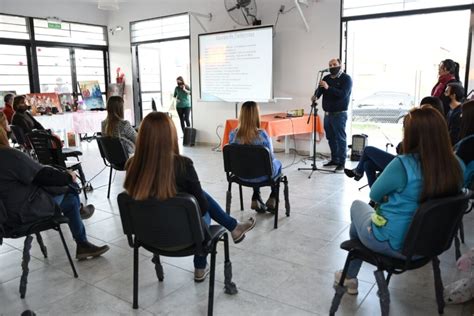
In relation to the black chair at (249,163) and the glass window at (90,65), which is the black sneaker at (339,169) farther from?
the glass window at (90,65)

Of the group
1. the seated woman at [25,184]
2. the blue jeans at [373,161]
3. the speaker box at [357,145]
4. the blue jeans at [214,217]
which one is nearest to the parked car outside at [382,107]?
the speaker box at [357,145]

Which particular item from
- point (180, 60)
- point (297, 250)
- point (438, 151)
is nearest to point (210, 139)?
point (180, 60)

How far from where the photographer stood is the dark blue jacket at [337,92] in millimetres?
5488

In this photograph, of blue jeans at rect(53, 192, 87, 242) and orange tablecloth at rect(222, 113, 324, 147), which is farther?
orange tablecloth at rect(222, 113, 324, 147)

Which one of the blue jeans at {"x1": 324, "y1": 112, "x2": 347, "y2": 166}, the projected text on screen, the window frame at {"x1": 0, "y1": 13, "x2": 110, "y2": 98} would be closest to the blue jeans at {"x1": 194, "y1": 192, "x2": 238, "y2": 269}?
the blue jeans at {"x1": 324, "y1": 112, "x2": 347, "y2": 166}

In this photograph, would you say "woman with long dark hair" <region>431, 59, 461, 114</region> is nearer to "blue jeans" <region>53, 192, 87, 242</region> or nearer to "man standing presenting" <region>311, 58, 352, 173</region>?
"man standing presenting" <region>311, 58, 352, 173</region>

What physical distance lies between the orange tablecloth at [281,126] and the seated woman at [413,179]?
12.9 feet

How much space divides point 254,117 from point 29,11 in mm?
7094

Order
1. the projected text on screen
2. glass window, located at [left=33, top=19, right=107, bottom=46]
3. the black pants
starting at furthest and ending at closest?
glass window, located at [left=33, top=19, right=107, bottom=46] < the black pants < the projected text on screen

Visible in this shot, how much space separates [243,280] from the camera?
2525 millimetres

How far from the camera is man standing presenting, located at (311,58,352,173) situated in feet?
18.0

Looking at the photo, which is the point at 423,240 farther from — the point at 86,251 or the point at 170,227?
the point at 86,251

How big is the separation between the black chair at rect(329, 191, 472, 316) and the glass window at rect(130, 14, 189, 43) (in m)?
7.21

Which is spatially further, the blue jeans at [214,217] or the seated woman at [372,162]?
the seated woman at [372,162]
